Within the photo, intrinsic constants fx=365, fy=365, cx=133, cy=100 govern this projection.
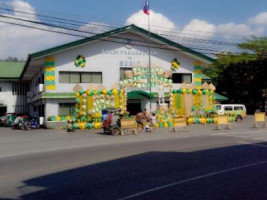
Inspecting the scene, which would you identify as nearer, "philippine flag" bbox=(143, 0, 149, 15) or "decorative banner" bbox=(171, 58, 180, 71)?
"philippine flag" bbox=(143, 0, 149, 15)

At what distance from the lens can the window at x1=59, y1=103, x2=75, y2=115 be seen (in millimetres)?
31830

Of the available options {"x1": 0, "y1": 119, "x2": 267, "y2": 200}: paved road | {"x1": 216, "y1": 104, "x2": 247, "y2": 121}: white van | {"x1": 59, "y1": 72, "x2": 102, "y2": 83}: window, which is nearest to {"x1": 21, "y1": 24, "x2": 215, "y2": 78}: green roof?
{"x1": 59, "y1": 72, "x2": 102, "y2": 83}: window

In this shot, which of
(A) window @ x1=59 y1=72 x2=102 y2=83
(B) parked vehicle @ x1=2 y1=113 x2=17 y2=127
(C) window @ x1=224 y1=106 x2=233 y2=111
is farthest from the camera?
(B) parked vehicle @ x1=2 y1=113 x2=17 y2=127

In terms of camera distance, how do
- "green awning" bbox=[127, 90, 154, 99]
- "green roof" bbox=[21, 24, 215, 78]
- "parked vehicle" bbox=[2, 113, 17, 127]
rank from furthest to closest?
1. "parked vehicle" bbox=[2, 113, 17, 127]
2. "green awning" bbox=[127, 90, 154, 99]
3. "green roof" bbox=[21, 24, 215, 78]

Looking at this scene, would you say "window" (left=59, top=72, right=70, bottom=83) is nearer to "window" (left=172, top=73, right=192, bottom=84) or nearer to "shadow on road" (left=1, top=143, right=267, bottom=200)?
"window" (left=172, top=73, right=192, bottom=84)

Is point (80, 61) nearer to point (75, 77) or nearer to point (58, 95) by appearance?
point (75, 77)

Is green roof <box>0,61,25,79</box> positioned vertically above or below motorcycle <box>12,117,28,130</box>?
above

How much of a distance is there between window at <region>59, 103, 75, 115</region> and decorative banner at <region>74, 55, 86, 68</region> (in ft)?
11.6

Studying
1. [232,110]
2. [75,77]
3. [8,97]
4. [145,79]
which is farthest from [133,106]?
[8,97]

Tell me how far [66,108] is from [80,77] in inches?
119

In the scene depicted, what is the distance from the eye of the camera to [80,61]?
32.3 meters

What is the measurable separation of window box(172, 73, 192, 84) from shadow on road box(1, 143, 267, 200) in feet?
79.9

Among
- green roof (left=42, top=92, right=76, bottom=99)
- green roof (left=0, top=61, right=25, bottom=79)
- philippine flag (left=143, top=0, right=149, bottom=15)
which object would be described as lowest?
green roof (left=42, top=92, right=76, bottom=99)

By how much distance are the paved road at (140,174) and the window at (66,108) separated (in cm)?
1787
